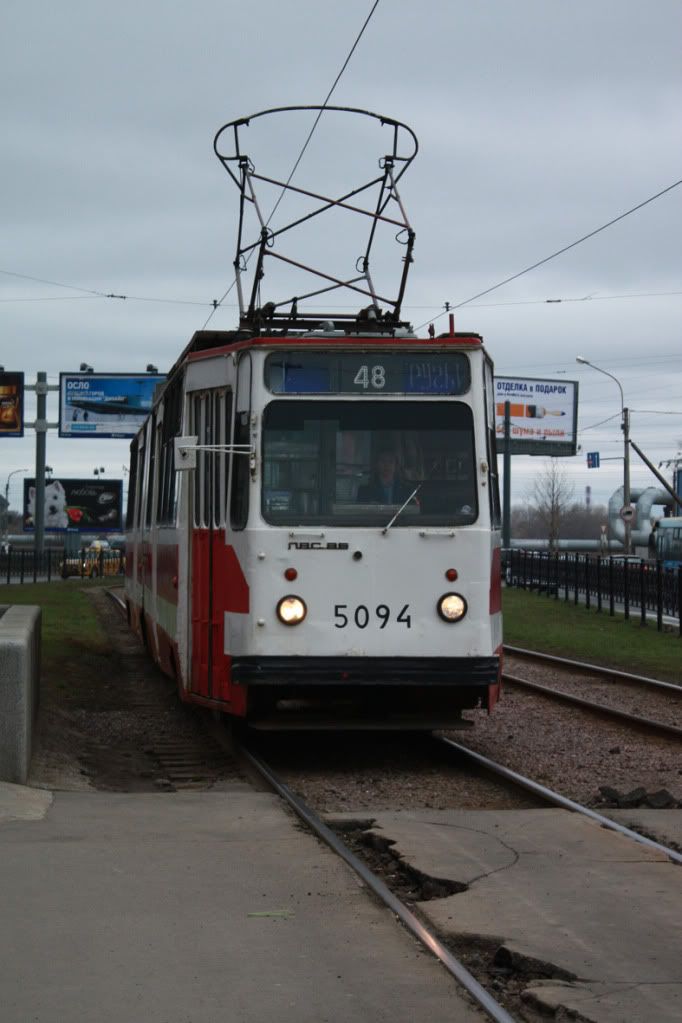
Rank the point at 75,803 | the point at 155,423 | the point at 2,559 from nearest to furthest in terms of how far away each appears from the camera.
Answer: the point at 75,803, the point at 155,423, the point at 2,559

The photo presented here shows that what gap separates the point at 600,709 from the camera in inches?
580

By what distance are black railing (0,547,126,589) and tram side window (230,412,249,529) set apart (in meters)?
48.6

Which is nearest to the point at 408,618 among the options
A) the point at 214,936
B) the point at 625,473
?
the point at 214,936

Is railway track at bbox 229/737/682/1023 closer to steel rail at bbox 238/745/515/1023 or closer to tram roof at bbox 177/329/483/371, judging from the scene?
steel rail at bbox 238/745/515/1023

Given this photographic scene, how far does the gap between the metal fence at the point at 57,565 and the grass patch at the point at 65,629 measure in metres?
15.0

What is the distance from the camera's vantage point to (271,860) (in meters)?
7.60

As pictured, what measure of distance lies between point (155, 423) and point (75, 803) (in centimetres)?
733

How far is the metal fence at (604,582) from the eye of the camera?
28.5m

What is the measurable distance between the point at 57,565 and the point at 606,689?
189ft

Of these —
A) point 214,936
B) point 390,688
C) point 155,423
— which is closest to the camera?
point 214,936

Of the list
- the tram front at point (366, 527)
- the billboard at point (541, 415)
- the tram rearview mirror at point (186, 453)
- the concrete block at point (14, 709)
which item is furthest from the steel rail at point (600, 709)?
the billboard at point (541, 415)

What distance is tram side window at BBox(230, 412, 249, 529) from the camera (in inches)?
423

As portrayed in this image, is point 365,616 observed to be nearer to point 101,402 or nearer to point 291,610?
point 291,610

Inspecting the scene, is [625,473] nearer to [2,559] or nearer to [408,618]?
[2,559]
